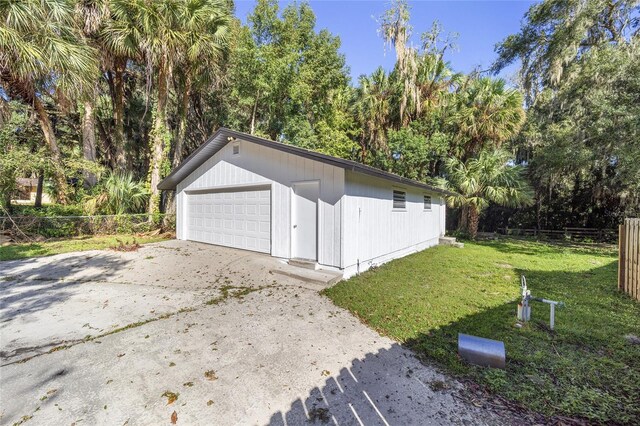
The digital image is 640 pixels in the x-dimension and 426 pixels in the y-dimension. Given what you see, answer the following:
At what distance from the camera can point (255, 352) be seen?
3184 millimetres

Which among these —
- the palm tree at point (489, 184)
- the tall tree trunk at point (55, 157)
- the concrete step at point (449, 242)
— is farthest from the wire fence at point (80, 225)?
the palm tree at point (489, 184)

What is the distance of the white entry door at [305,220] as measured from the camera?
657cm

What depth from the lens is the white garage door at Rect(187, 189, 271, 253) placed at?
306 inches

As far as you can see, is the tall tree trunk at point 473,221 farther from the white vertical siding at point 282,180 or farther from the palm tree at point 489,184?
the white vertical siding at point 282,180

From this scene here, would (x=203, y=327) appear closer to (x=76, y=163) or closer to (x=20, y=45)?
(x=20, y=45)

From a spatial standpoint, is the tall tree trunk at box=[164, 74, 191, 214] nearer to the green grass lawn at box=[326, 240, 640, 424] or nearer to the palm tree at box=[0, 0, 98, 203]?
the palm tree at box=[0, 0, 98, 203]

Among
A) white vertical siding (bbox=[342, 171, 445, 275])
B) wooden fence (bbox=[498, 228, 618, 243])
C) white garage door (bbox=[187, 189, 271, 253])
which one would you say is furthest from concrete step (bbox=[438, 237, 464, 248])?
white garage door (bbox=[187, 189, 271, 253])

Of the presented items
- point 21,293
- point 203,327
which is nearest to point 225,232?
point 21,293

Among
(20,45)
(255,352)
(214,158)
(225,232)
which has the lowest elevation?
(255,352)

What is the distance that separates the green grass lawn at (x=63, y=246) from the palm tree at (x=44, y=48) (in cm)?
456

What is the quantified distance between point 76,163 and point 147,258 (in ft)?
22.4

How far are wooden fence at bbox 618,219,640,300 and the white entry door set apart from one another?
600 centimetres

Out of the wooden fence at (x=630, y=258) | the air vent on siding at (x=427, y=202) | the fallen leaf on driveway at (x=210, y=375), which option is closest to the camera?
the fallen leaf on driveway at (x=210, y=375)

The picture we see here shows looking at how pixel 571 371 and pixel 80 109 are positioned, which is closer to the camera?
pixel 571 371
